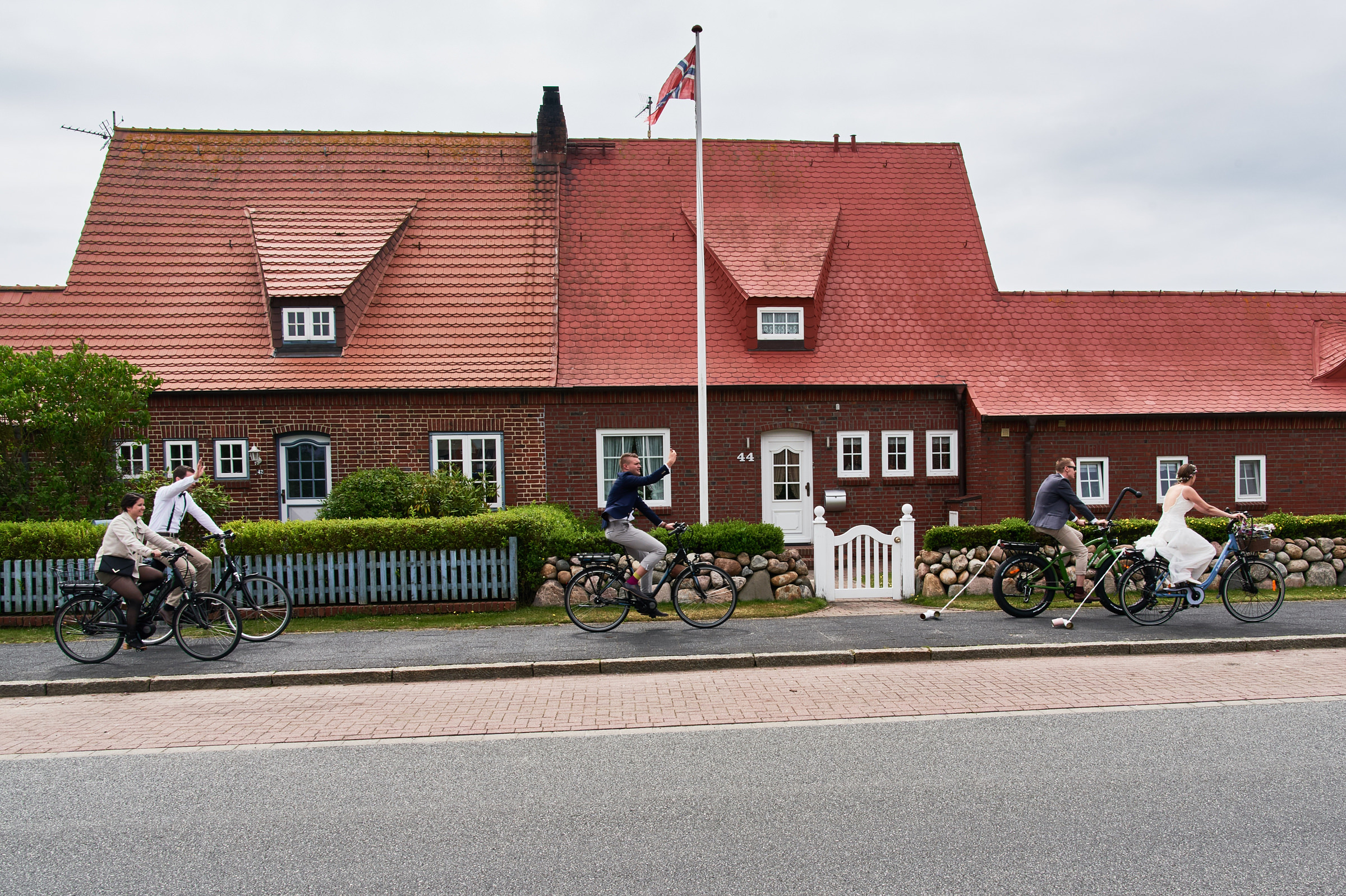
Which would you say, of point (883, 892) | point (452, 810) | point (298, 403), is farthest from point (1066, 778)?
point (298, 403)

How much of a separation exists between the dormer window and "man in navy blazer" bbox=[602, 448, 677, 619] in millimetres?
8880

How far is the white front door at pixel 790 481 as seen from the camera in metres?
18.4

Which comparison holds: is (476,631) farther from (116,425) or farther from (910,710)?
(116,425)

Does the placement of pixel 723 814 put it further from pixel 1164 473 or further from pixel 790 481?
pixel 1164 473

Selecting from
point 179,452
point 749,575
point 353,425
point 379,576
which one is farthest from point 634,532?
point 179,452

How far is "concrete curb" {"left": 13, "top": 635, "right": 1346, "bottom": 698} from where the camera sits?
8242 millimetres

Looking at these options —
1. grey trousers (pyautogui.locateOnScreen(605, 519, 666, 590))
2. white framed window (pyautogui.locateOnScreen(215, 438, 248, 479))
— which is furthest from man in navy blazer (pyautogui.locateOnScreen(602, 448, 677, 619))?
white framed window (pyautogui.locateOnScreen(215, 438, 248, 479))

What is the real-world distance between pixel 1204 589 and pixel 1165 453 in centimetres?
922

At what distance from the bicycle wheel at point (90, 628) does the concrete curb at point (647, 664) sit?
828 mm

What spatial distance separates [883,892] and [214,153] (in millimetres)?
22042

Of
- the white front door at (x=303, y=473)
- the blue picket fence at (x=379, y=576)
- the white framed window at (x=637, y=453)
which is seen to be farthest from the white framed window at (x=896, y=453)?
the white front door at (x=303, y=473)

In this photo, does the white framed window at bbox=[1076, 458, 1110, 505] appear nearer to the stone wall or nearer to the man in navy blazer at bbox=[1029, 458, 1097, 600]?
the man in navy blazer at bbox=[1029, 458, 1097, 600]

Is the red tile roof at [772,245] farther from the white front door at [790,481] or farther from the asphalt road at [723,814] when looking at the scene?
the asphalt road at [723,814]

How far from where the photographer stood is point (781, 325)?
18906 mm
